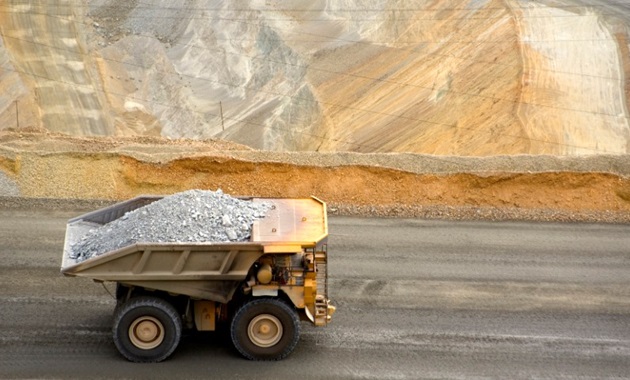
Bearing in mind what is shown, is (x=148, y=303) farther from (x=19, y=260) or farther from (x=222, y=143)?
(x=222, y=143)

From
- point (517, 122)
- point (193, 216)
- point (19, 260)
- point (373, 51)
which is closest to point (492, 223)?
point (193, 216)

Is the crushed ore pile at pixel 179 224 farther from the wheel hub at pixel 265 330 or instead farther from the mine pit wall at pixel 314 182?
the mine pit wall at pixel 314 182

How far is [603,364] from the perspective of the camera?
11023 millimetres

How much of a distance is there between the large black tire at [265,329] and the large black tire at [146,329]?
783 millimetres

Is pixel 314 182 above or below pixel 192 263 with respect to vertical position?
above

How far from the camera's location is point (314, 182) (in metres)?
17.1

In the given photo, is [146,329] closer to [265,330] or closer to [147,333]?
[147,333]

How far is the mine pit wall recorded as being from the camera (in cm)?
1675

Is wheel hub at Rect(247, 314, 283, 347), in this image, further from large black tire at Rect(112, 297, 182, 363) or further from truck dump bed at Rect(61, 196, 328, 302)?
large black tire at Rect(112, 297, 182, 363)

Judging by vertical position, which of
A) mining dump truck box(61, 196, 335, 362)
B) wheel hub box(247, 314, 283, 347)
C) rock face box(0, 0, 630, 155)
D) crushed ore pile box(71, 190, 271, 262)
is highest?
rock face box(0, 0, 630, 155)

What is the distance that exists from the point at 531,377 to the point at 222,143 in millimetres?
11363

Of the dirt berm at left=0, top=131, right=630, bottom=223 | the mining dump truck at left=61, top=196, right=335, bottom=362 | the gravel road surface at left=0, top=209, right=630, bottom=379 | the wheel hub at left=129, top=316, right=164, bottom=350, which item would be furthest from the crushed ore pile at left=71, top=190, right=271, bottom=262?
the dirt berm at left=0, top=131, right=630, bottom=223

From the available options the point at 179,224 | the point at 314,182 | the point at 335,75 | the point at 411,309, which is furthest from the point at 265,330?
the point at 335,75

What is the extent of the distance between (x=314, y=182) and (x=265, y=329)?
6878mm
